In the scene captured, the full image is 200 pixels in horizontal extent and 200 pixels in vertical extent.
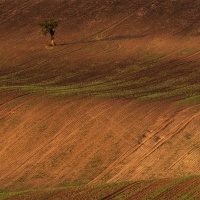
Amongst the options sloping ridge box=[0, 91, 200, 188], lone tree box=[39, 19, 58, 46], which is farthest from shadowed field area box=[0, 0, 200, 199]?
lone tree box=[39, 19, 58, 46]

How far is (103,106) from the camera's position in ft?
107

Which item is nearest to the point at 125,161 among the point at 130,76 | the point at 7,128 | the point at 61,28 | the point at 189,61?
the point at 7,128

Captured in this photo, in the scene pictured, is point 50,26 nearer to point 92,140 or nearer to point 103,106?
point 103,106

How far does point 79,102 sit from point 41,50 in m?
20.2

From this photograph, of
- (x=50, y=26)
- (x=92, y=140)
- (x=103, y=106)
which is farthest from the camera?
(x=50, y=26)

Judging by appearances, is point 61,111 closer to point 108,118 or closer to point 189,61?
point 108,118

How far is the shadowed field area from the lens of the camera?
24.0 m

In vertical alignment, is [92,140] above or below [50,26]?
below

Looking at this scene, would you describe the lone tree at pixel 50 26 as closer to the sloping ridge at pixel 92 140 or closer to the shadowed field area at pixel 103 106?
the shadowed field area at pixel 103 106

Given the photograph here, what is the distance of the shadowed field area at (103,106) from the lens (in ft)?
78.6

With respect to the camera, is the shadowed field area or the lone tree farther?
the lone tree

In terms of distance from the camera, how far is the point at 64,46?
174 ft

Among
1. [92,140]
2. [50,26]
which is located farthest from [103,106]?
[50,26]

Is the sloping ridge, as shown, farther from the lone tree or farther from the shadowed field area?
the lone tree
